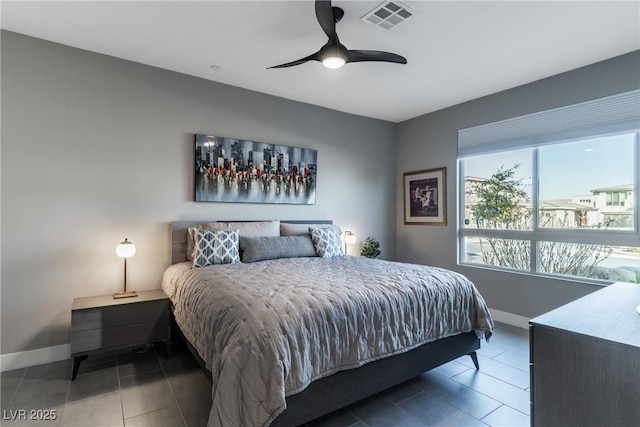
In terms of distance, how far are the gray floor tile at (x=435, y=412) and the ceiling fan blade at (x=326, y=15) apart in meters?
2.61

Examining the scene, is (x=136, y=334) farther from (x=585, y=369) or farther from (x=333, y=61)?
(x=585, y=369)

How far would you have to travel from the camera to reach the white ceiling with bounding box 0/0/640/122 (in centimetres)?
234

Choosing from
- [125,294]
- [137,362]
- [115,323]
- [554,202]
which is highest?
[554,202]

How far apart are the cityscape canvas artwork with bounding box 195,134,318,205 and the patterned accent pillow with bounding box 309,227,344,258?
0.63 m

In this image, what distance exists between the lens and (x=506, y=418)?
2014 millimetres

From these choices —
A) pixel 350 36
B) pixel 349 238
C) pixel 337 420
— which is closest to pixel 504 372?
pixel 337 420

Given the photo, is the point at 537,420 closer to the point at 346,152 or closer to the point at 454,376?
the point at 454,376

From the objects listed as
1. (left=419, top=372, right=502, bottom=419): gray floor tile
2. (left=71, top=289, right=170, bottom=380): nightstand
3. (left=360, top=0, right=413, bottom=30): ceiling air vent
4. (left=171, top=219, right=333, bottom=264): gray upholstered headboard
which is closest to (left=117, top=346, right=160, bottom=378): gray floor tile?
(left=71, top=289, right=170, bottom=380): nightstand

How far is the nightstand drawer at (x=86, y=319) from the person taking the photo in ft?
8.10

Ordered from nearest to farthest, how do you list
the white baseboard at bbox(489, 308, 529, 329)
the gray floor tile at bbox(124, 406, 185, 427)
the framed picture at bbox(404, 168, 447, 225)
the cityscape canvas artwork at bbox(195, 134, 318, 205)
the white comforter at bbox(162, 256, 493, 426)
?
the white comforter at bbox(162, 256, 493, 426), the gray floor tile at bbox(124, 406, 185, 427), the cityscape canvas artwork at bbox(195, 134, 318, 205), the white baseboard at bbox(489, 308, 529, 329), the framed picture at bbox(404, 168, 447, 225)

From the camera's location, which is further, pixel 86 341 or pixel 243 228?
pixel 243 228

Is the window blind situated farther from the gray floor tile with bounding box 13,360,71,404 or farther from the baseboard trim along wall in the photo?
the baseboard trim along wall

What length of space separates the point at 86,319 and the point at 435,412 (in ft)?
8.80

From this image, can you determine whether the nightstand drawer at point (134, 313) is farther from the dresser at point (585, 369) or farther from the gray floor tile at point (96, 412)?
the dresser at point (585, 369)
